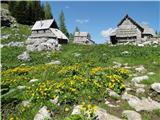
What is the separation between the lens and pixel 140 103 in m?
15.3

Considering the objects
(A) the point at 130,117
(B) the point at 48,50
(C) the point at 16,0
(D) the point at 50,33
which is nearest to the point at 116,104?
(A) the point at 130,117

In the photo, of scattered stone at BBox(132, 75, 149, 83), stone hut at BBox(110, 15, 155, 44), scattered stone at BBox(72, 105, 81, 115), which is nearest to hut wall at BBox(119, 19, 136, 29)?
stone hut at BBox(110, 15, 155, 44)

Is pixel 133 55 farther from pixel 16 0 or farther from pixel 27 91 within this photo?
pixel 16 0

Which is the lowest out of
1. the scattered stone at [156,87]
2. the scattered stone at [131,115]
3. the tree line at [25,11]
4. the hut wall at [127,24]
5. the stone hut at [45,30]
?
the scattered stone at [131,115]

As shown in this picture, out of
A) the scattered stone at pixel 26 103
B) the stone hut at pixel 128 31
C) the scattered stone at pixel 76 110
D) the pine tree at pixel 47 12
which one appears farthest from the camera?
the pine tree at pixel 47 12

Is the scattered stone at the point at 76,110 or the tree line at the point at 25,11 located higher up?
the tree line at the point at 25,11

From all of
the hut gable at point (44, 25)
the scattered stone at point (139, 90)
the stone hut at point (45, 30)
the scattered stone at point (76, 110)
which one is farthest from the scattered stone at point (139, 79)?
the hut gable at point (44, 25)

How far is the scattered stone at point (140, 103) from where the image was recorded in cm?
1487

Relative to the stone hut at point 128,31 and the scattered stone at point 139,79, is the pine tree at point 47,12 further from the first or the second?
the scattered stone at point 139,79

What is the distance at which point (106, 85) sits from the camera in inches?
649

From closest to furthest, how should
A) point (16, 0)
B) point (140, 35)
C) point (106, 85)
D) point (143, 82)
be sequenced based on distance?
1. point (106, 85)
2. point (143, 82)
3. point (140, 35)
4. point (16, 0)

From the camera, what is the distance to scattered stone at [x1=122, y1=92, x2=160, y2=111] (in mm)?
14869

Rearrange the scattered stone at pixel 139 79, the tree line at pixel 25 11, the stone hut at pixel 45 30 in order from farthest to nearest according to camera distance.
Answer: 1. the tree line at pixel 25 11
2. the stone hut at pixel 45 30
3. the scattered stone at pixel 139 79

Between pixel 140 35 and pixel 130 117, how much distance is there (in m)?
48.0
